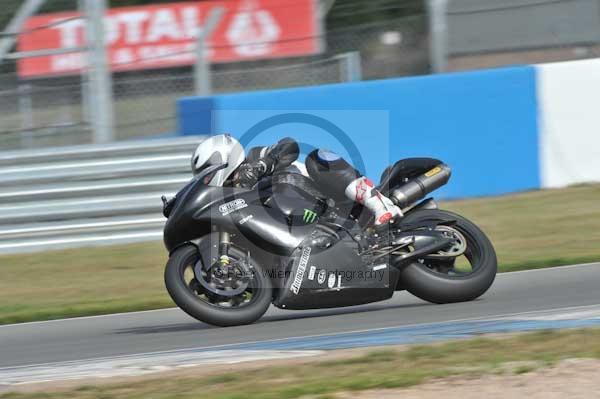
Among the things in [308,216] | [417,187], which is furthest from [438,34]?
[308,216]

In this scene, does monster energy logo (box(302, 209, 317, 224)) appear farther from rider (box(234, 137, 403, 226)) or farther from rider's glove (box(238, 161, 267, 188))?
rider's glove (box(238, 161, 267, 188))

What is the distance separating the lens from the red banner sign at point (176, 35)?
12352mm

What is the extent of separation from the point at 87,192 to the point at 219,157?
4.24 meters

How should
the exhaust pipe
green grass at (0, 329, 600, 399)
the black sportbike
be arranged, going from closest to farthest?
1. green grass at (0, 329, 600, 399)
2. the black sportbike
3. the exhaust pipe

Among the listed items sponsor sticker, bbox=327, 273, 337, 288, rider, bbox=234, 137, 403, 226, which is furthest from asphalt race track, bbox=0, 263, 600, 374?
rider, bbox=234, 137, 403, 226

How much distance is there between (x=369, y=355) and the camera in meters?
5.32

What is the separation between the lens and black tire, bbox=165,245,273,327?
6.21 metres

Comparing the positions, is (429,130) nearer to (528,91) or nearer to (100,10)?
(528,91)

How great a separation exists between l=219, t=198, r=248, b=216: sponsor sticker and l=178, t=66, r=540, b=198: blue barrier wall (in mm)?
4659

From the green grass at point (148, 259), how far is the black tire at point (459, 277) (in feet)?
5.74

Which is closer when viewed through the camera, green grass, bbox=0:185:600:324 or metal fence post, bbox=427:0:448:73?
green grass, bbox=0:185:600:324

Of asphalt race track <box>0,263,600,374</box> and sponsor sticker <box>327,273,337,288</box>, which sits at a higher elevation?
sponsor sticker <box>327,273,337,288</box>

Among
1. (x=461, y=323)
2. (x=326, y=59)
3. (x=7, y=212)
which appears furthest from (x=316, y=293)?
(x=326, y=59)

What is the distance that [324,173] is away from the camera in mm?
6508
